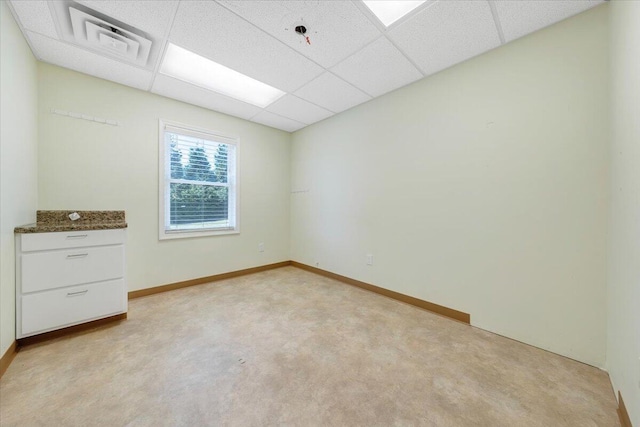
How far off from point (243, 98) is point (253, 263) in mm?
2470

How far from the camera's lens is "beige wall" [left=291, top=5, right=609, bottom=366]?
163 centimetres

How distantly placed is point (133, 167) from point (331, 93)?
251 cm

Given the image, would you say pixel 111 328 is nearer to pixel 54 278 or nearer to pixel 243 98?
pixel 54 278

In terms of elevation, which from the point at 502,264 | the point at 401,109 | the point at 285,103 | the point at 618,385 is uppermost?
the point at 285,103

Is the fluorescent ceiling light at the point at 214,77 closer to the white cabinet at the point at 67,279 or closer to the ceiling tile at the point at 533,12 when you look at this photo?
the white cabinet at the point at 67,279

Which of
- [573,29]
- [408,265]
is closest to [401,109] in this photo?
[573,29]

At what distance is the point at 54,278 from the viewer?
1.87 metres

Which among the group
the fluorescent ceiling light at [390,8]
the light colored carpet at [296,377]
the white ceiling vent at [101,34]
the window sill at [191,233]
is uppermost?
the fluorescent ceiling light at [390,8]

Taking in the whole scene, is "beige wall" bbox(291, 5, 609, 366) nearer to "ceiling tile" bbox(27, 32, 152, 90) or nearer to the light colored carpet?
the light colored carpet

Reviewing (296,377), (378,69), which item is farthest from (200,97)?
(296,377)

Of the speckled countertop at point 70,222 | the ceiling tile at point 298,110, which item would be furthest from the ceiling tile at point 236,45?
the speckled countertop at point 70,222

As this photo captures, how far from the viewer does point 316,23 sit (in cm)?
177

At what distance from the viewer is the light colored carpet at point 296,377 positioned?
1204mm

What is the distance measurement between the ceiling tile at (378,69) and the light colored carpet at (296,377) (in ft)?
8.07
